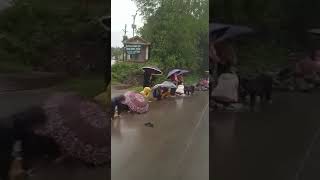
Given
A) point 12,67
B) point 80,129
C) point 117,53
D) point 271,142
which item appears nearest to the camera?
point 12,67

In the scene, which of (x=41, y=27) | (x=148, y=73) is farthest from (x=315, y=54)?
(x=41, y=27)

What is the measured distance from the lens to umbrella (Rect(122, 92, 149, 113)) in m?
4.24

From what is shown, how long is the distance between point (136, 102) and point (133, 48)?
469 mm

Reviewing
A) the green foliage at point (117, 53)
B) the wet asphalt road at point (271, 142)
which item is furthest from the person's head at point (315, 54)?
the green foliage at point (117, 53)

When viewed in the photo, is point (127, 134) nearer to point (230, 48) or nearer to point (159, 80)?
point (159, 80)

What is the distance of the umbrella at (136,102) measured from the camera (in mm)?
4238

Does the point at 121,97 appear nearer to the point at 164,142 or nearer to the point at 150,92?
the point at 150,92

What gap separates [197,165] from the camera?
4383mm

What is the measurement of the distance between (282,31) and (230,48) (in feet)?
1.64

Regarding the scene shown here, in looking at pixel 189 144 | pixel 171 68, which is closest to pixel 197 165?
pixel 189 144

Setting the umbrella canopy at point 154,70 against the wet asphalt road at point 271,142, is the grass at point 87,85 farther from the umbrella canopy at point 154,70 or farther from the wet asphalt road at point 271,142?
the wet asphalt road at point 271,142

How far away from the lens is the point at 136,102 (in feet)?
13.9

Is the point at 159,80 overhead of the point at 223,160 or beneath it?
overhead

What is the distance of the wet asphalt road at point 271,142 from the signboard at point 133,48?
961 millimetres
